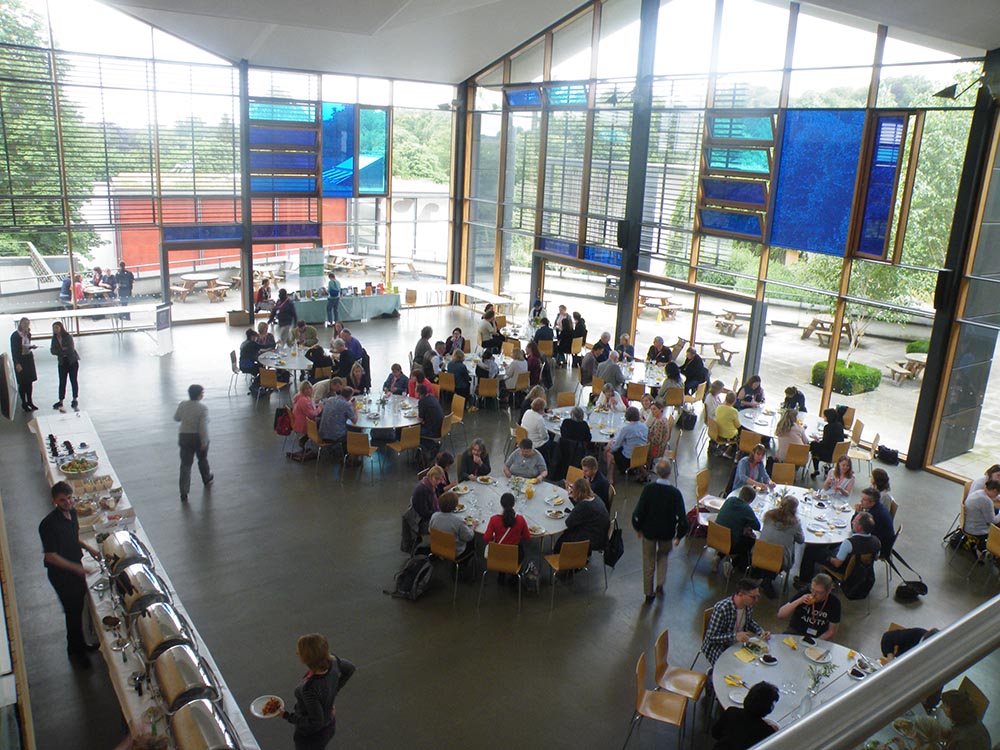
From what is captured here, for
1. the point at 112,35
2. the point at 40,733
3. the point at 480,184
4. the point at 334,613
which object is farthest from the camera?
the point at 480,184

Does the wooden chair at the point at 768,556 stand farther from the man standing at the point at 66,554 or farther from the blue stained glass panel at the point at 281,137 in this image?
the blue stained glass panel at the point at 281,137

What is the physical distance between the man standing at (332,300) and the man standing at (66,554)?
14.2 meters

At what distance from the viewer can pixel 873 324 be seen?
13414 millimetres

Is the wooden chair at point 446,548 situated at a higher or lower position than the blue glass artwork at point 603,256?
lower

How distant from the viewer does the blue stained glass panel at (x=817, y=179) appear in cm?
1340

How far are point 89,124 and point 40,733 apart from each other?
49.5ft

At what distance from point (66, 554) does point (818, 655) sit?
6139mm

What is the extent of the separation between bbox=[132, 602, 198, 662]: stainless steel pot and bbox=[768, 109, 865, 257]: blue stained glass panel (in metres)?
11.9

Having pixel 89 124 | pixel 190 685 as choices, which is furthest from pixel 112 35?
pixel 190 685

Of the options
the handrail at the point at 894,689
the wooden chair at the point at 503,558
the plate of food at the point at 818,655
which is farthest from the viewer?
the wooden chair at the point at 503,558

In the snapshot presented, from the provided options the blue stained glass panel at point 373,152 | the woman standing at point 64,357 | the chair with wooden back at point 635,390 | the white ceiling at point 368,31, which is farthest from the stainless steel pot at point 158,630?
the blue stained glass panel at point 373,152

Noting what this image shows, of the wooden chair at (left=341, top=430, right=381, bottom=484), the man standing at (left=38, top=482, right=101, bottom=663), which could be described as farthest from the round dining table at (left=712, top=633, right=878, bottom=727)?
the wooden chair at (left=341, top=430, right=381, bottom=484)

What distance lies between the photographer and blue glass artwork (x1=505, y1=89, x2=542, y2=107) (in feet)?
66.3

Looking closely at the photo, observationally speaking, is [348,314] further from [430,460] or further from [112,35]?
[430,460]
